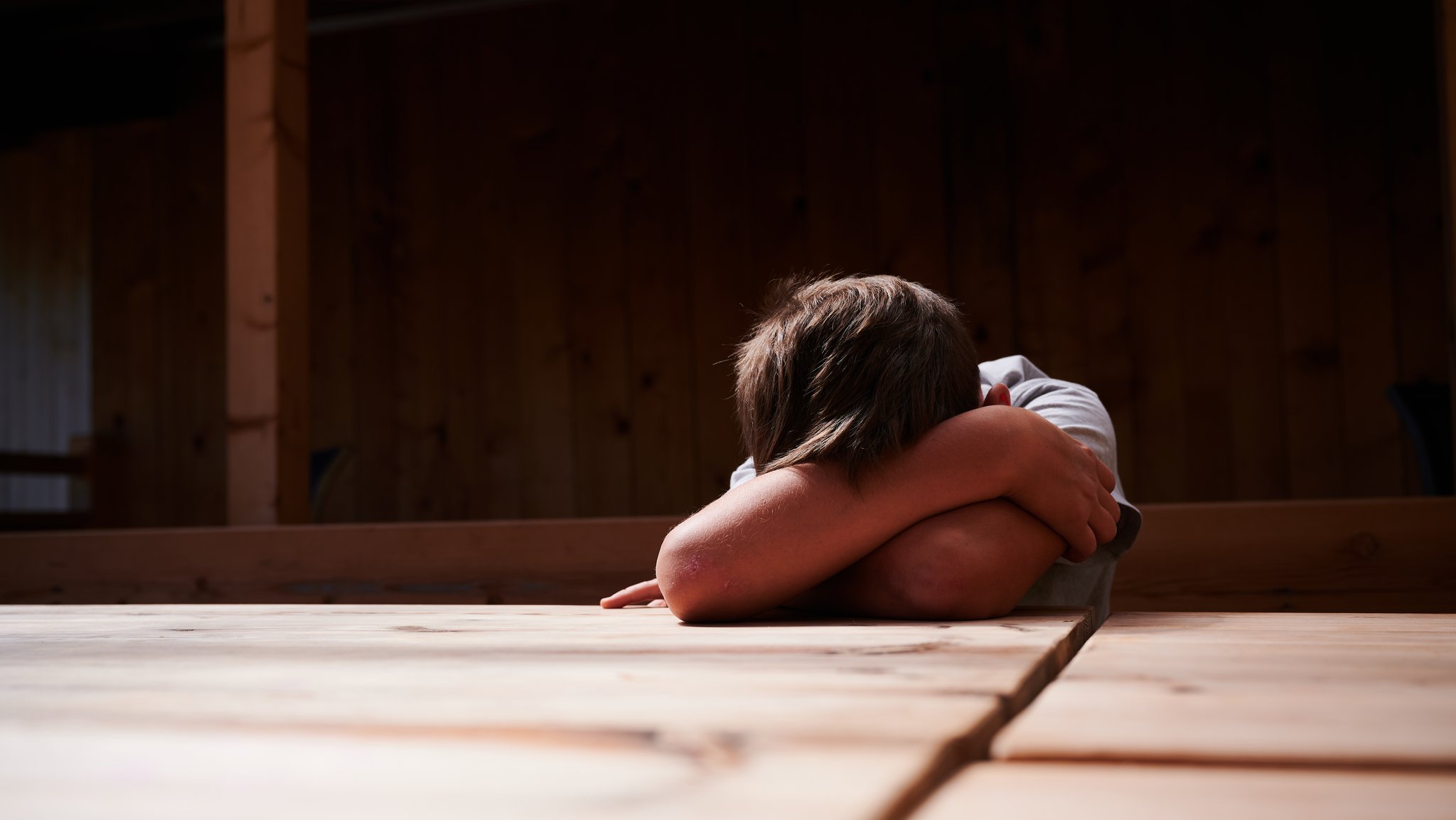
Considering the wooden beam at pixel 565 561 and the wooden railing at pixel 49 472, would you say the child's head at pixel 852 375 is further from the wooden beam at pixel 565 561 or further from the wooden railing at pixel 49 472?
the wooden railing at pixel 49 472

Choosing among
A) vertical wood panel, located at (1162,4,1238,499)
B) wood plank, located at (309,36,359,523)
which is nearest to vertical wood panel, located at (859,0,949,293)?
vertical wood panel, located at (1162,4,1238,499)

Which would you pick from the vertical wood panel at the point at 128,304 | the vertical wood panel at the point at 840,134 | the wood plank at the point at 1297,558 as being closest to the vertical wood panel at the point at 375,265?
the vertical wood panel at the point at 128,304

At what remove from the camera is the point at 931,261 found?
3.74 m

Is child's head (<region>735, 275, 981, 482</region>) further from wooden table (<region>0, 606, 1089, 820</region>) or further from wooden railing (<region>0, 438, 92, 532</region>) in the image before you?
wooden railing (<region>0, 438, 92, 532</region>)

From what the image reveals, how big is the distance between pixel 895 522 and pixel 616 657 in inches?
11.8

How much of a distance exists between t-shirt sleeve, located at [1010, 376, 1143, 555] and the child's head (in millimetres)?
169

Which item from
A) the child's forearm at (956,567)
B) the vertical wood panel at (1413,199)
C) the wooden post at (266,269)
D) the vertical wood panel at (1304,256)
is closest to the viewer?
the child's forearm at (956,567)

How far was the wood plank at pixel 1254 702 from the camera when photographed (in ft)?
1.21

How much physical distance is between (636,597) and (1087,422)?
1.50 ft

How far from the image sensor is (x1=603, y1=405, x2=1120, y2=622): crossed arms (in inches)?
32.7

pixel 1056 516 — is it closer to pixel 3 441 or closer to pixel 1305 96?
pixel 1305 96

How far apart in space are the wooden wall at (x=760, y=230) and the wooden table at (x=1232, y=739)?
2.93m

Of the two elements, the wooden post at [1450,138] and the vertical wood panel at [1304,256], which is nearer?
the wooden post at [1450,138]

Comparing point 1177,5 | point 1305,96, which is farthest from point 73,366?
point 1305,96
